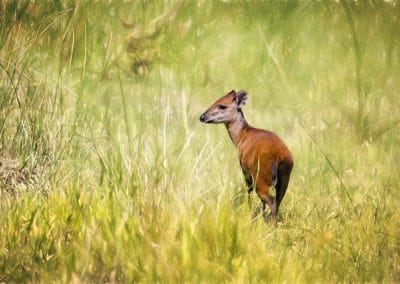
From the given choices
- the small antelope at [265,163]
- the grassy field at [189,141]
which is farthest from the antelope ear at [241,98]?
the grassy field at [189,141]

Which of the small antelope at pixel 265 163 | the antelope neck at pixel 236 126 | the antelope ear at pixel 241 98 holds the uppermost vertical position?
the antelope ear at pixel 241 98

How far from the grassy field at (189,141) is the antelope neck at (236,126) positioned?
14 cm

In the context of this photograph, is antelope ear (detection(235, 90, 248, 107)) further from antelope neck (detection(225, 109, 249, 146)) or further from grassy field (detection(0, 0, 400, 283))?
grassy field (detection(0, 0, 400, 283))

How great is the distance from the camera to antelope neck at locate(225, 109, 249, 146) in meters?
4.65

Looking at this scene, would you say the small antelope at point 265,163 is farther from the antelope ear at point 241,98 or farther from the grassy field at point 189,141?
the grassy field at point 189,141

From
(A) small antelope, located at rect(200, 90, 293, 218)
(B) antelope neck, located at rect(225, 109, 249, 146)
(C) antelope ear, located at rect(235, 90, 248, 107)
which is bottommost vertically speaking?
(A) small antelope, located at rect(200, 90, 293, 218)

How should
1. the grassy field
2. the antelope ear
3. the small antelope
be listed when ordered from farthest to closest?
the antelope ear → the small antelope → the grassy field

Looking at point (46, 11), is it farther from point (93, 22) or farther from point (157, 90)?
point (157, 90)

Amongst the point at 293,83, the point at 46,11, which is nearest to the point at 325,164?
the point at 293,83

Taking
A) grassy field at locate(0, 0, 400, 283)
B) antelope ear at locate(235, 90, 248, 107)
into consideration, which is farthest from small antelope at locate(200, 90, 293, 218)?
grassy field at locate(0, 0, 400, 283)

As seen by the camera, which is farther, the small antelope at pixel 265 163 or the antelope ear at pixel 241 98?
the antelope ear at pixel 241 98

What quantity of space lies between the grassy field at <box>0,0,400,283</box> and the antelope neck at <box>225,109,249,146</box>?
0.47 feet

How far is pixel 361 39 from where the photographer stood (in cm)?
587

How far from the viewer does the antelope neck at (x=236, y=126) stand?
465 cm
